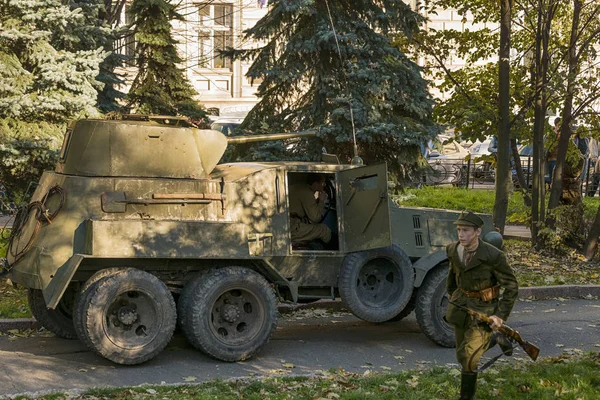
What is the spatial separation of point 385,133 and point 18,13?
5.84 metres

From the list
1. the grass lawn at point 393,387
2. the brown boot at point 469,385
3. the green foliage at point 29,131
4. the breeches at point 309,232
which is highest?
the green foliage at point 29,131

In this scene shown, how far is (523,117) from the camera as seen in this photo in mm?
18625

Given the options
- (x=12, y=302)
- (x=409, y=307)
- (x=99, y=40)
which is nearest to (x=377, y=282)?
(x=409, y=307)

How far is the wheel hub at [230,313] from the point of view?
10.0 metres

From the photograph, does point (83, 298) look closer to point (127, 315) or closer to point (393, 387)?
point (127, 315)

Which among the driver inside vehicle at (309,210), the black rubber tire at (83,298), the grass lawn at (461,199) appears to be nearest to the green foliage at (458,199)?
the grass lawn at (461,199)

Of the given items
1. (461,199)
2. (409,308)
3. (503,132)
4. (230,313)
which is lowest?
(409,308)

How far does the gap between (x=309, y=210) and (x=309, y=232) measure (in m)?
0.28

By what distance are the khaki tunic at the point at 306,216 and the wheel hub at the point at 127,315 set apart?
2.22m

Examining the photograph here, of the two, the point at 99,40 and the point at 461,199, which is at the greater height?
the point at 99,40

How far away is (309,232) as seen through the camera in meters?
11.2

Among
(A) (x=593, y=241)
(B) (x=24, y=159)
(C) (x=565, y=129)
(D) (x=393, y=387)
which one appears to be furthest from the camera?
(C) (x=565, y=129)

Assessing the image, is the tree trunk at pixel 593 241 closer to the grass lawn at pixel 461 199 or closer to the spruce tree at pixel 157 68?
the grass lawn at pixel 461 199

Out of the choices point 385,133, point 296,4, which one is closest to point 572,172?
point 385,133
